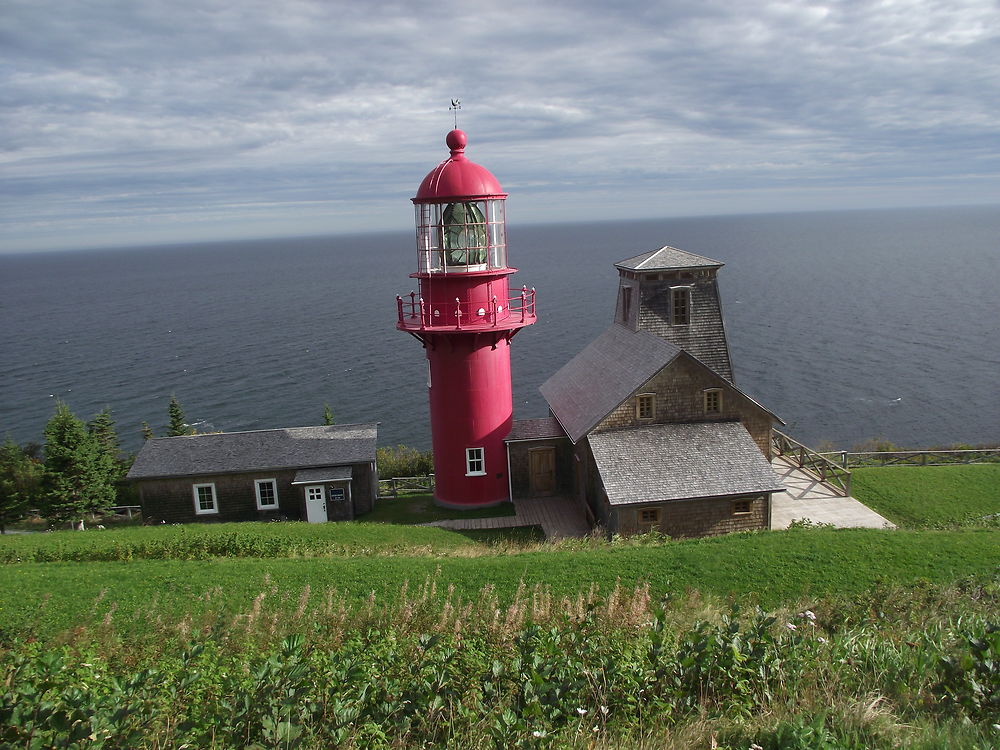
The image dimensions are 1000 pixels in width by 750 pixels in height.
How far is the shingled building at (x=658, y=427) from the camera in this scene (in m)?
19.7

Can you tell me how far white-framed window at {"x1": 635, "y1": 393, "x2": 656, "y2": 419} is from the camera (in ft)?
70.5

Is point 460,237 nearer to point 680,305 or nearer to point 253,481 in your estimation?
point 680,305

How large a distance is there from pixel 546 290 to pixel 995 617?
98.8 meters

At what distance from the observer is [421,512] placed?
78.5 feet

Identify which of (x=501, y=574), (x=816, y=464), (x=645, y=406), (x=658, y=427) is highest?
(x=645, y=406)

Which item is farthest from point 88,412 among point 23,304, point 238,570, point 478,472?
point 23,304

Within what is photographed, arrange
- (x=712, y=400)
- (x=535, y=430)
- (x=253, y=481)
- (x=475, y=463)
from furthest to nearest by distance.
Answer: (x=535, y=430), (x=253, y=481), (x=475, y=463), (x=712, y=400)

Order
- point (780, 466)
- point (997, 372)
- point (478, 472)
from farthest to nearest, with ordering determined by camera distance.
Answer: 1. point (997, 372)
2. point (780, 466)
3. point (478, 472)

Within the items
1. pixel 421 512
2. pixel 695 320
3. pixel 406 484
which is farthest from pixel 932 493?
pixel 406 484

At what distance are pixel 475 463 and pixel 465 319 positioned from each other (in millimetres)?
5063

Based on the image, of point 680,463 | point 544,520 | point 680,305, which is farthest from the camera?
point 680,305

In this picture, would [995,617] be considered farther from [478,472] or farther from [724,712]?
[478,472]

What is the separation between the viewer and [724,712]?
7004 mm

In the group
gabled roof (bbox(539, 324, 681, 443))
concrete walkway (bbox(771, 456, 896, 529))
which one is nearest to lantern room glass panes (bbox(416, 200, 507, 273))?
gabled roof (bbox(539, 324, 681, 443))
